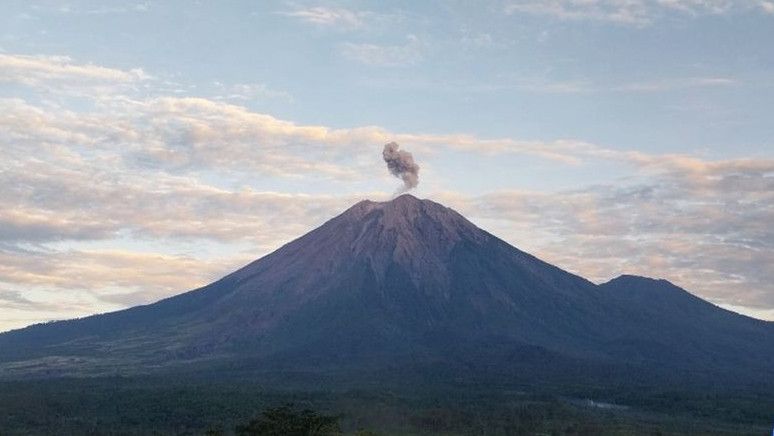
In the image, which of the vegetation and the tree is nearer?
the tree

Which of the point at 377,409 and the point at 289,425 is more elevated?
the point at 377,409

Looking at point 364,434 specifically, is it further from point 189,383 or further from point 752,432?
point 189,383

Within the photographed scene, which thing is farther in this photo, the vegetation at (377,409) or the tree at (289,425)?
the vegetation at (377,409)

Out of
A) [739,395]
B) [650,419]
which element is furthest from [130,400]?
[739,395]

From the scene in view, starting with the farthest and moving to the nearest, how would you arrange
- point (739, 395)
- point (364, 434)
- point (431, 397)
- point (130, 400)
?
point (739, 395), point (431, 397), point (130, 400), point (364, 434)

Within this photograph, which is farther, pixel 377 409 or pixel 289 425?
pixel 377 409

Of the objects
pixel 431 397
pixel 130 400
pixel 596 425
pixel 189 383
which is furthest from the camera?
pixel 189 383

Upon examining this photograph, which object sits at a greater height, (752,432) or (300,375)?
(300,375)

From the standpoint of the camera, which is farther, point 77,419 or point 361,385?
point 361,385

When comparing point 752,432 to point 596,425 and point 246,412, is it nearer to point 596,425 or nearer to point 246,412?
point 596,425
